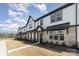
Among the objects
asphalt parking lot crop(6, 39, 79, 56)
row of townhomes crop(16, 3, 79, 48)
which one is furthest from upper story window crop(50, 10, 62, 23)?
asphalt parking lot crop(6, 39, 79, 56)

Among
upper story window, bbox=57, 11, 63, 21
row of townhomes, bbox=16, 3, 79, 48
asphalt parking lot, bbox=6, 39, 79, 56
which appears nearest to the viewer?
asphalt parking lot, bbox=6, 39, 79, 56

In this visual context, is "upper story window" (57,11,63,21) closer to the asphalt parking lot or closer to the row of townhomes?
Answer: the row of townhomes

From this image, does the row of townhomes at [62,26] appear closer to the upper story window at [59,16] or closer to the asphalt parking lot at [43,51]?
the upper story window at [59,16]

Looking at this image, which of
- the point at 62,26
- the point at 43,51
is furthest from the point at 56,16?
the point at 43,51

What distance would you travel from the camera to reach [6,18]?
1108 cm

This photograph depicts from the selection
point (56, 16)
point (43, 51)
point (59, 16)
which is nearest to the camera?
point (43, 51)

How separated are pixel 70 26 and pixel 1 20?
17.5 feet

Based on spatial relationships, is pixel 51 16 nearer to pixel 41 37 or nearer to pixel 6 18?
pixel 41 37

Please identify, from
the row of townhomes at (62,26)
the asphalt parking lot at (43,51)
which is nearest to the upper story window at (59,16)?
the row of townhomes at (62,26)

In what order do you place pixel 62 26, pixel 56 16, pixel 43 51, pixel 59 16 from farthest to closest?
pixel 56 16, pixel 59 16, pixel 62 26, pixel 43 51

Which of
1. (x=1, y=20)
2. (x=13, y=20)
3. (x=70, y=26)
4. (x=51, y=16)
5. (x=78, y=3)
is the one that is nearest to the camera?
(x=78, y=3)

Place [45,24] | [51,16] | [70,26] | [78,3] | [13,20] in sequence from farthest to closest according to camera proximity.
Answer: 1. [45,24]
2. [51,16]
3. [13,20]
4. [70,26]
5. [78,3]

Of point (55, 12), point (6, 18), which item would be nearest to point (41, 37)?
point (55, 12)

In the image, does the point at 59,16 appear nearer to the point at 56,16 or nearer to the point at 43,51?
the point at 56,16
